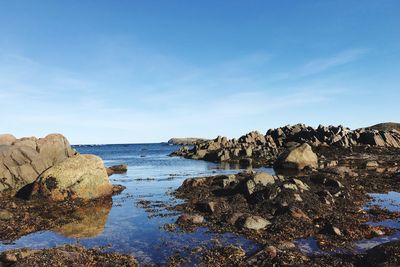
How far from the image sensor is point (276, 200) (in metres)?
23.7

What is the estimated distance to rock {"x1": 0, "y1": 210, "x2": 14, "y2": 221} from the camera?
70.7 feet

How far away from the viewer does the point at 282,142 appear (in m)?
86.4

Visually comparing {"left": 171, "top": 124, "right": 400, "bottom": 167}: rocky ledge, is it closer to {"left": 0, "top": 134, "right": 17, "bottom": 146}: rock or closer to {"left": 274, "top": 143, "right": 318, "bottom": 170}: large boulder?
{"left": 274, "top": 143, "right": 318, "bottom": 170}: large boulder

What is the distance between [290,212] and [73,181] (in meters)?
16.6

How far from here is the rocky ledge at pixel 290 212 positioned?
14773mm

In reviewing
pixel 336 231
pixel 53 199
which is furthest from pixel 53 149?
pixel 336 231

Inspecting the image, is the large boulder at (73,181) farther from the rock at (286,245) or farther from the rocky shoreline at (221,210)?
the rock at (286,245)

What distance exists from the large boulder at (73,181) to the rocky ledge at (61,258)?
1255 centimetres

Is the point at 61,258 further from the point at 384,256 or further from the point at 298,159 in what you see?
the point at 298,159

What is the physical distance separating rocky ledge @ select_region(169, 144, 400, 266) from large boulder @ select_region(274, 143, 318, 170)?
30.0ft

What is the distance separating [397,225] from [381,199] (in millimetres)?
8406

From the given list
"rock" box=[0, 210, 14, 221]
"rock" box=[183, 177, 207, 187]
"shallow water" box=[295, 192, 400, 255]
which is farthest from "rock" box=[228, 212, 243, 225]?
"rock" box=[0, 210, 14, 221]

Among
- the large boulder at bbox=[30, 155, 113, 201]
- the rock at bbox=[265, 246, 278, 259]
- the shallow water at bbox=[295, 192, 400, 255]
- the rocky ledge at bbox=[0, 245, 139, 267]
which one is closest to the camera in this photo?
the rocky ledge at bbox=[0, 245, 139, 267]

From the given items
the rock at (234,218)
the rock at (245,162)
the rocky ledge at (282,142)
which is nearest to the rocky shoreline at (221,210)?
the rock at (234,218)
